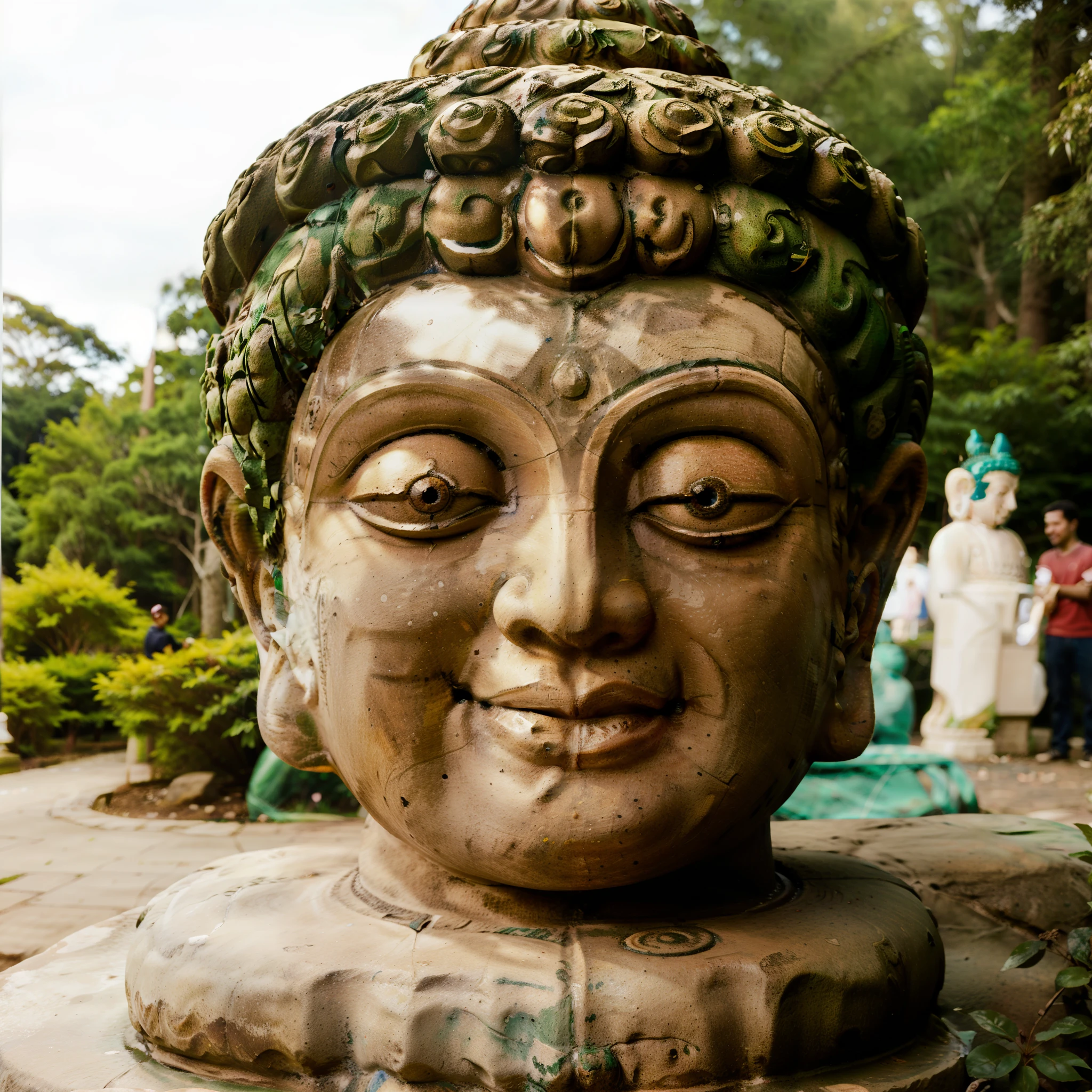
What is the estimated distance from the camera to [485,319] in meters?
1.49

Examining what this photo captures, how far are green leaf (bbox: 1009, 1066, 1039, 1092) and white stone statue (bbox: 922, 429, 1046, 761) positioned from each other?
755 cm

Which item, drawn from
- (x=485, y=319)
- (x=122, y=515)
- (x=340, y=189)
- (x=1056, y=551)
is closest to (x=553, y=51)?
(x=340, y=189)

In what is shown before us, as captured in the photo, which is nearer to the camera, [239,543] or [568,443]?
[568,443]

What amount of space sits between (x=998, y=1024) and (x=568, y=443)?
1173 mm

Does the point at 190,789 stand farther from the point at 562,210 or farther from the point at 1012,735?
the point at 1012,735

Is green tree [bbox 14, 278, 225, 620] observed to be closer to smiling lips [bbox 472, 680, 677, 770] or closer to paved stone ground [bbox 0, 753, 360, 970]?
paved stone ground [bbox 0, 753, 360, 970]

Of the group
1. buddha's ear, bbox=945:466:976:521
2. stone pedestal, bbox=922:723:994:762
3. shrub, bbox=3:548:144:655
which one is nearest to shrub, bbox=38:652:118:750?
shrub, bbox=3:548:144:655

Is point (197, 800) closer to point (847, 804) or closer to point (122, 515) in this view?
point (847, 804)

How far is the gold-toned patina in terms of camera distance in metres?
1.39

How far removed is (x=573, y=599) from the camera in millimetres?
1357

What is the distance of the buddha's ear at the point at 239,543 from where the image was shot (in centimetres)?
185

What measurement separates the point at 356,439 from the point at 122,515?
14.8m

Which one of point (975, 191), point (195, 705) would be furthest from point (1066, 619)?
point (975, 191)

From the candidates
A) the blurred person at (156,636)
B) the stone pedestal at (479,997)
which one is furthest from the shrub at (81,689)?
the stone pedestal at (479,997)
